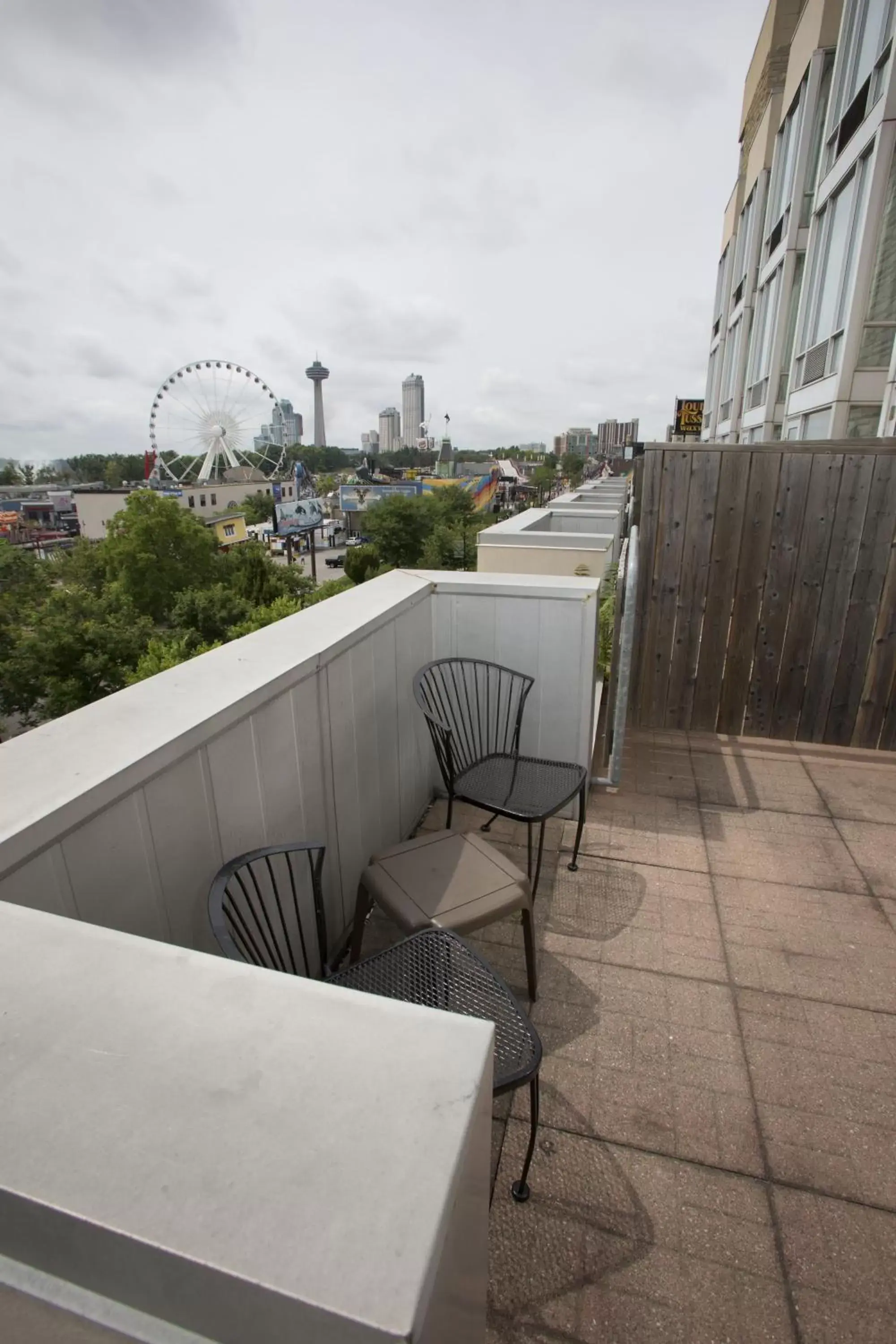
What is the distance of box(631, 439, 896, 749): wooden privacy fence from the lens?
3.30 m

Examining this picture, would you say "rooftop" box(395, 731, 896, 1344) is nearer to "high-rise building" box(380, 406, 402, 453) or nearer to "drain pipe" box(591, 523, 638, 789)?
"drain pipe" box(591, 523, 638, 789)

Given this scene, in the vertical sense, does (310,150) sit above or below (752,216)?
below

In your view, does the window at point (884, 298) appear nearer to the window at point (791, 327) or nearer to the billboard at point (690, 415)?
the window at point (791, 327)

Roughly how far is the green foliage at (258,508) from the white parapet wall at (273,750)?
2859 inches

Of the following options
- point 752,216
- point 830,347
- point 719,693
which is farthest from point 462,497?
point 719,693

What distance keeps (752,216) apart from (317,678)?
18271 millimetres

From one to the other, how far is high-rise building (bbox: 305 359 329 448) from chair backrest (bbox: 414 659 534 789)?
490ft

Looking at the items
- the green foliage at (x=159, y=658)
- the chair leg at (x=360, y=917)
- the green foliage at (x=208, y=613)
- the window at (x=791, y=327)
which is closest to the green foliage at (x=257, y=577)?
the green foliage at (x=208, y=613)

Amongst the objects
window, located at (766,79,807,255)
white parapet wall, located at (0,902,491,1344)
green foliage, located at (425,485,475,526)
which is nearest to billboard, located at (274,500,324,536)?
green foliage, located at (425,485,475,526)

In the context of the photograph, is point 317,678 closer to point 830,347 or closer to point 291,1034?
point 291,1034

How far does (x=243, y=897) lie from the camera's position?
165cm

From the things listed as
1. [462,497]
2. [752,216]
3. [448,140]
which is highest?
[752,216]

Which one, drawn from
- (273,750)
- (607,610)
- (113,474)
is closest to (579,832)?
(273,750)

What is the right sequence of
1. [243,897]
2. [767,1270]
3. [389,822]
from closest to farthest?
[767,1270] → [243,897] → [389,822]
